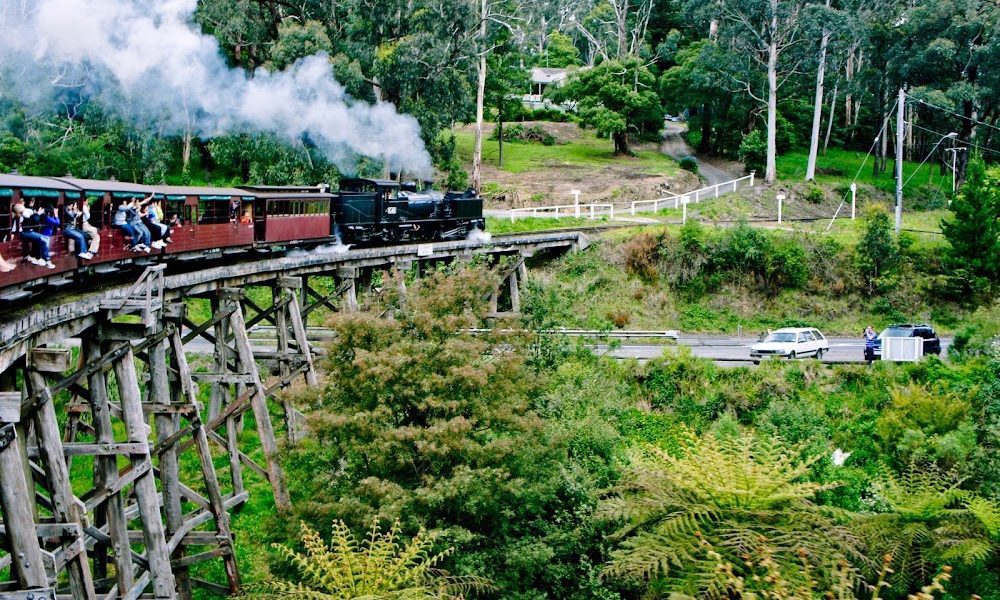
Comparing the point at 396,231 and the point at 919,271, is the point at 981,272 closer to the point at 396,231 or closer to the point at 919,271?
the point at 919,271

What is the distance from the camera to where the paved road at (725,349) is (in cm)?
2917

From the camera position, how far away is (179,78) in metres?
39.6

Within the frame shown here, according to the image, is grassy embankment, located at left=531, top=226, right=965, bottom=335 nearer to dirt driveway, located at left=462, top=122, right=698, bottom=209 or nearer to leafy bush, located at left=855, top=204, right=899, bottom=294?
leafy bush, located at left=855, top=204, right=899, bottom=294

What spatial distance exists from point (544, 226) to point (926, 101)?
857 inches

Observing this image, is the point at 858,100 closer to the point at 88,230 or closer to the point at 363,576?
the point at 88,230

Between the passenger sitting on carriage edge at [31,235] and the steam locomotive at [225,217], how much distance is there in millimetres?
51

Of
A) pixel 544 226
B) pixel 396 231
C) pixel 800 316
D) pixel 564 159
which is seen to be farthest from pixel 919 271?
pixel 564 159

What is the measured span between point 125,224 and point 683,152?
5096 cm

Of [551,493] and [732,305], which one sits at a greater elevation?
[732,305]

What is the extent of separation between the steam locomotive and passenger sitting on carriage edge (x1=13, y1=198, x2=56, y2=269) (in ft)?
0.17

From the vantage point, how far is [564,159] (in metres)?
58.7

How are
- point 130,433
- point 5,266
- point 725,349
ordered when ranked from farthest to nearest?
point 725,349
point 130,433
point 5,266

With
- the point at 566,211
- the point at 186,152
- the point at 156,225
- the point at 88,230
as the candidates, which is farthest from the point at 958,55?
the point at 88,230

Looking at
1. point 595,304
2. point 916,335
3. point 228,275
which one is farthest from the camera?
point 595,304
